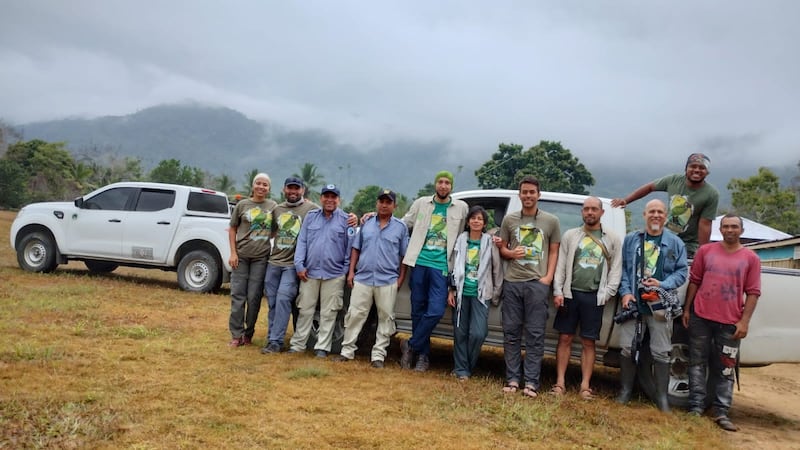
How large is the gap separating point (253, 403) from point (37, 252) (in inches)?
319

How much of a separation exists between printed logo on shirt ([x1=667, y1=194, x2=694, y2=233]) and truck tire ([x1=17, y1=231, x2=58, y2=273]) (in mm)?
9903

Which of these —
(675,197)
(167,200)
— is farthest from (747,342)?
(167,200)

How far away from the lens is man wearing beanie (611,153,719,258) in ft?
15.3

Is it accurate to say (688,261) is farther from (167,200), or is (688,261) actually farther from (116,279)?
(116,279)

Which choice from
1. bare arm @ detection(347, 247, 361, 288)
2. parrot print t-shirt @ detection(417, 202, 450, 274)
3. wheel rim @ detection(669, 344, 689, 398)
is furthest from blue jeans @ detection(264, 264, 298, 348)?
wheel rim @ detection(669, 344, 689, 398)

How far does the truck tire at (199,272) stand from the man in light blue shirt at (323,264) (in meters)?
4.18

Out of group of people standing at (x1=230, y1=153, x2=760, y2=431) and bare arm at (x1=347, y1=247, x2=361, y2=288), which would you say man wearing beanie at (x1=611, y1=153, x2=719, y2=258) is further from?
bare arm at (x1=347, y1=247, x2=361, y2=288)

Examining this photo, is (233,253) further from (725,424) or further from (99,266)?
(99,266)

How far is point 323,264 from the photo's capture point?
5.27 metres

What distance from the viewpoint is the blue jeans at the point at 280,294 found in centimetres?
536

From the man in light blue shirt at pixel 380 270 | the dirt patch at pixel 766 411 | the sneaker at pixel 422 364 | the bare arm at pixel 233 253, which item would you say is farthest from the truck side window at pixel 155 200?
the dirt patch at pixel 766 411

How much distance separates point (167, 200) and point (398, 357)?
5724mm

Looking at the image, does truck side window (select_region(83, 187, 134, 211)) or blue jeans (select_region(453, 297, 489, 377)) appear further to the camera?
truck side window (select_region(83, 187, 134, 211))

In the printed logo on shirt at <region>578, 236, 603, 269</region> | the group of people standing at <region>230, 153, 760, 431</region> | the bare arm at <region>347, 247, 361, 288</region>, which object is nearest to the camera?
the group of people standing at <region>230, 153, 760, 431</region>
